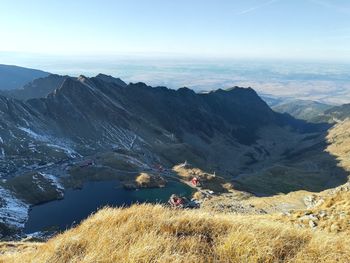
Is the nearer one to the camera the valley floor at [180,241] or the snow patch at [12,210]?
the valley floor at [180,241]

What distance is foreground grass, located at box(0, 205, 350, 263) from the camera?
11984mm

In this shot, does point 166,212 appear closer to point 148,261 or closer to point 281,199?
point 148,261

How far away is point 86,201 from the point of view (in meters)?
133

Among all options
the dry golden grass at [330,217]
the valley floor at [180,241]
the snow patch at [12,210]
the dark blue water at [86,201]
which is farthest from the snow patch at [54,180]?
the valley floor at [180,241]

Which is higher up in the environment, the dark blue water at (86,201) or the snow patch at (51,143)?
the snow patch at (51,143)

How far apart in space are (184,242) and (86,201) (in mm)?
125625

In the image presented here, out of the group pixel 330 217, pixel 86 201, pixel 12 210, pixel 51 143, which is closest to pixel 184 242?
pixel 330 217

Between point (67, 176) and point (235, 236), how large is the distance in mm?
Result: 148809

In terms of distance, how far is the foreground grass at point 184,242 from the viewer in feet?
39.3

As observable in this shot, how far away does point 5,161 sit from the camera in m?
155

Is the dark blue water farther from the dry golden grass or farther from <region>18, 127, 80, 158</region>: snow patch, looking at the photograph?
the dry golden grass

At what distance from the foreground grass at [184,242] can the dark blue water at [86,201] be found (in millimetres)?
89208

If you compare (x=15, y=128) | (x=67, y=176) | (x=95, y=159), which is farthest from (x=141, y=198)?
(x=15, y=128)

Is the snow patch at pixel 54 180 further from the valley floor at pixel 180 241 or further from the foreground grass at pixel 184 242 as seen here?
the foreground grass at pixel 184 242
